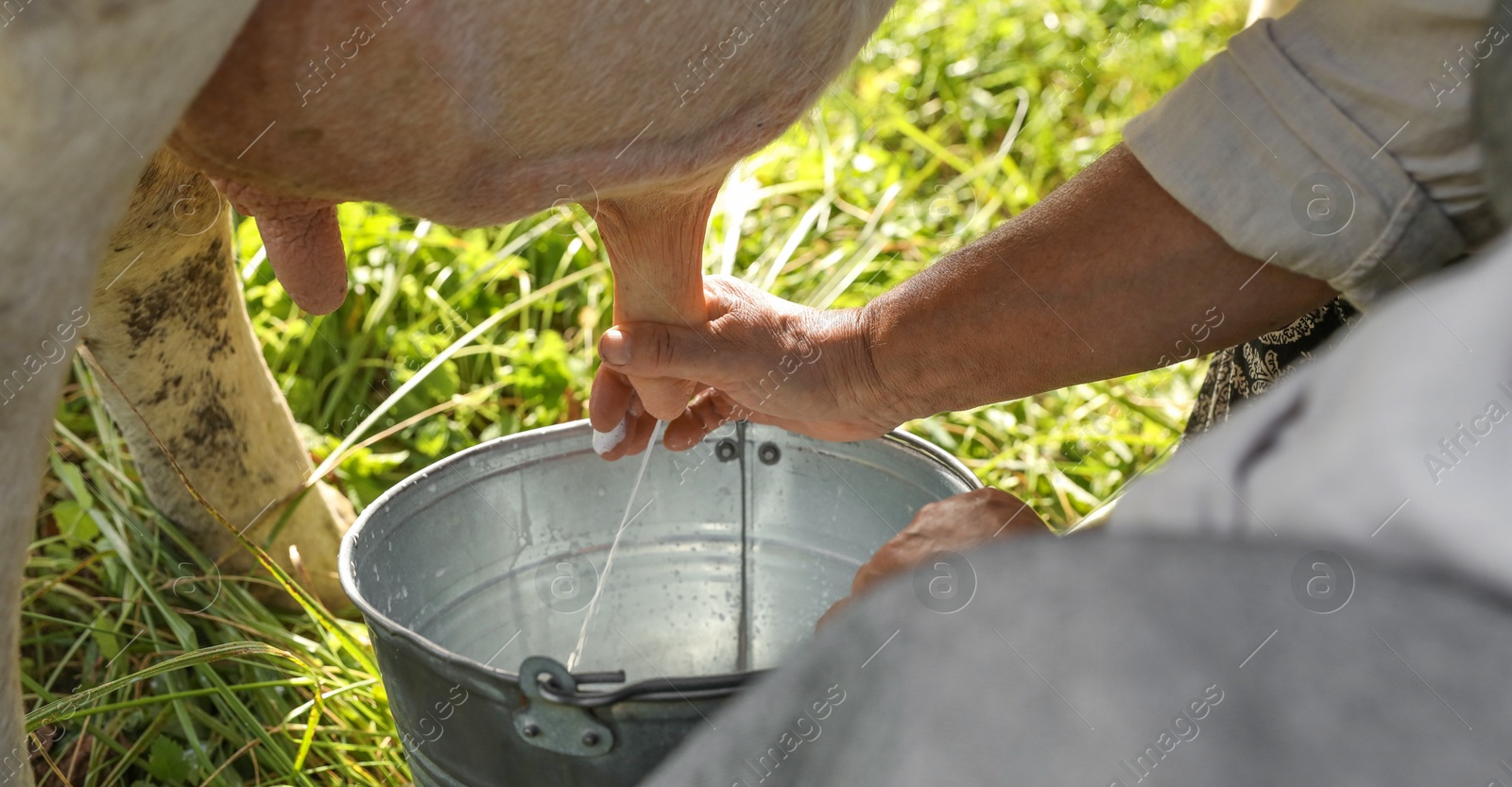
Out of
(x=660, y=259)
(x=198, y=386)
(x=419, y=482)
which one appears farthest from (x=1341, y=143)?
(x=198, y=386)

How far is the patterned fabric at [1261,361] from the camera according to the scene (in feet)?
3.22

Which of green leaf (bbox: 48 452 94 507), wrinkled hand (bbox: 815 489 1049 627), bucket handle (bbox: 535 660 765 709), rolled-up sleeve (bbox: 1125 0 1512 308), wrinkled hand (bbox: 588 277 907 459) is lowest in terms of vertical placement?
wrinkled hand (bbox: 588 277 907 459)

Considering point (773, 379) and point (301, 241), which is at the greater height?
point (301, 241)

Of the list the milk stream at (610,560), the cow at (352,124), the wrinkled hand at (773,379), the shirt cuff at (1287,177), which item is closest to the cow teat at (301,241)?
the cow at (352,124)

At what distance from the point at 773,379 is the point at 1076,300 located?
0.84 feet

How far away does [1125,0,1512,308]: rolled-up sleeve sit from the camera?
2.49ft

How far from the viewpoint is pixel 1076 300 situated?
987 millimetres

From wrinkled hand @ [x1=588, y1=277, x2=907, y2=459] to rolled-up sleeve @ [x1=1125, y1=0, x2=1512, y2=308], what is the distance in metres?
0.32

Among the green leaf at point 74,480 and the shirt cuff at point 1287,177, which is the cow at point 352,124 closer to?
the shirt cuff at point 1287,177

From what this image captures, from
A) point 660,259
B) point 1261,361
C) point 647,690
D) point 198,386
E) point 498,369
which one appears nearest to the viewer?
point 647,690

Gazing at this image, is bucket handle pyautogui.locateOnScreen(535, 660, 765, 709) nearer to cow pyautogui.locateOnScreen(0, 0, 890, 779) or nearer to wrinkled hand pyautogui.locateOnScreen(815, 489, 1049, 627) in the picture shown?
wrinkled hand pyautogui.locateOnScreen(815, 489, 1049, 627)

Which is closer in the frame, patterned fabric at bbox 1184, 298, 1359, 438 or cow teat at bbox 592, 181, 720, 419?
cow teat at bbox 592, 181, 720, 419

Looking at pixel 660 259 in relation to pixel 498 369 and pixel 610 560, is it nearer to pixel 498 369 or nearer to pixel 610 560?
pixel 610 560

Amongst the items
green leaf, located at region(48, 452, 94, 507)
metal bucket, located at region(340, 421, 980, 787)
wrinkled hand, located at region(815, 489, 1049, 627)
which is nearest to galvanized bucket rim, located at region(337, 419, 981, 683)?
metal bucket, located at region(340, 421, 980, 787)
